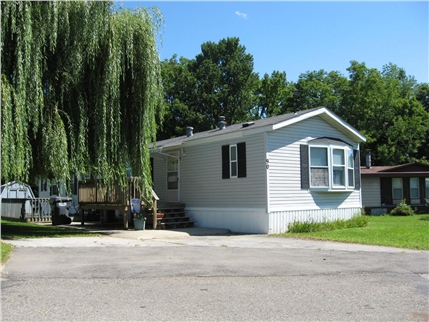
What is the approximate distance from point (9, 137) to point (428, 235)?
12.1 meters

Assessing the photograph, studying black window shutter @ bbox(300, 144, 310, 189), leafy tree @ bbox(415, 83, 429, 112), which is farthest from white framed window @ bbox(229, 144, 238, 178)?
leafy tree @ bbox(415, 83, 429, 112)

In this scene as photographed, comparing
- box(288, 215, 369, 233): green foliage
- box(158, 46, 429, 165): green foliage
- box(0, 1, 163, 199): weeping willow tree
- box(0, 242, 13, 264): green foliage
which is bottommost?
box(288, 215, 369, 233): green foliage

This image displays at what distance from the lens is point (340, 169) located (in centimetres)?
1794

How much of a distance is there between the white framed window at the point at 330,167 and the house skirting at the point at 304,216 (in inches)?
37.4

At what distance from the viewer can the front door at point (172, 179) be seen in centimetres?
1967

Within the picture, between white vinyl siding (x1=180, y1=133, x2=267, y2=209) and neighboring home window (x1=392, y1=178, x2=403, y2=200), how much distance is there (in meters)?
15.5

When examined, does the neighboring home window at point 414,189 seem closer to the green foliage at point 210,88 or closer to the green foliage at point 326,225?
the green foliage at point 326,225

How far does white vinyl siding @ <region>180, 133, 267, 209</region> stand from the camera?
15.9 metres

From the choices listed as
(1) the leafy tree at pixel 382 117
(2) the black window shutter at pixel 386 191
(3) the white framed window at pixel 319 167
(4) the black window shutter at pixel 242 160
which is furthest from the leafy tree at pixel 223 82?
(4) the black window shutter at pixel 242 160

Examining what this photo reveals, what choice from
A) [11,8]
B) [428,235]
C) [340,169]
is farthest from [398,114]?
[11,8]

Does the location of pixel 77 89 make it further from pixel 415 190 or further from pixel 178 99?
pixel 178 99

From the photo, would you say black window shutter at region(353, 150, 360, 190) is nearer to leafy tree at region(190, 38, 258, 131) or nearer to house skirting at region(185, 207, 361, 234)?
house skirting at region(185, 207, 361, 234)

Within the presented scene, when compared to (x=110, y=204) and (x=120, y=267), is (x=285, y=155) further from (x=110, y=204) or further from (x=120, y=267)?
(x=120, y=267)

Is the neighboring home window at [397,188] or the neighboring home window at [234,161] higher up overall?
the neighboring home window at [234,161]
